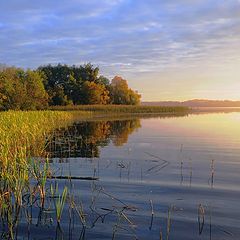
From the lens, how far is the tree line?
199 ft

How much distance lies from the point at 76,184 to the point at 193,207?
3732 millimetres

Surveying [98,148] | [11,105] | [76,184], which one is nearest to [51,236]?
[76,184]

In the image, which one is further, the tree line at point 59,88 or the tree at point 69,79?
the tree at point 69,79

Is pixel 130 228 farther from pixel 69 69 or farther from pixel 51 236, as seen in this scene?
pixel 69 69

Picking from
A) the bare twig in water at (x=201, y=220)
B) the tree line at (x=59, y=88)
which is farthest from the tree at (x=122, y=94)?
the bare twig in water at (x=201, y=220)

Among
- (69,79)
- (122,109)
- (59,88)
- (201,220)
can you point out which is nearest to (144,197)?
(201,220)

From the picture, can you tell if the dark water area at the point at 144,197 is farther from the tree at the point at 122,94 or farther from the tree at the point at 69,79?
the tree at the point at 122,94

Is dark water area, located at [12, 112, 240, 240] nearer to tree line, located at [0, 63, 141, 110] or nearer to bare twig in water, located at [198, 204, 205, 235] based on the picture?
bare twig in water, located at [198, 204, 205, 235]

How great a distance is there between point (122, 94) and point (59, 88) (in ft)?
68.9

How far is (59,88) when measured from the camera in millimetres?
83562

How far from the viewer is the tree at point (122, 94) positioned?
9831 cm

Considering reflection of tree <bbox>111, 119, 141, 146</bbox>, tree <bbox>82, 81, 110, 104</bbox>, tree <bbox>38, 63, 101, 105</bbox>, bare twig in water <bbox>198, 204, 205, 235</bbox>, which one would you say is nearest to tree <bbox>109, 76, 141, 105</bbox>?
tree <bbox>38, 63, 101, 105</bbox>

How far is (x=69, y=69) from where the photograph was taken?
305ft

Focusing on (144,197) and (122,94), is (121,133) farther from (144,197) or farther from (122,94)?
(122,94)
